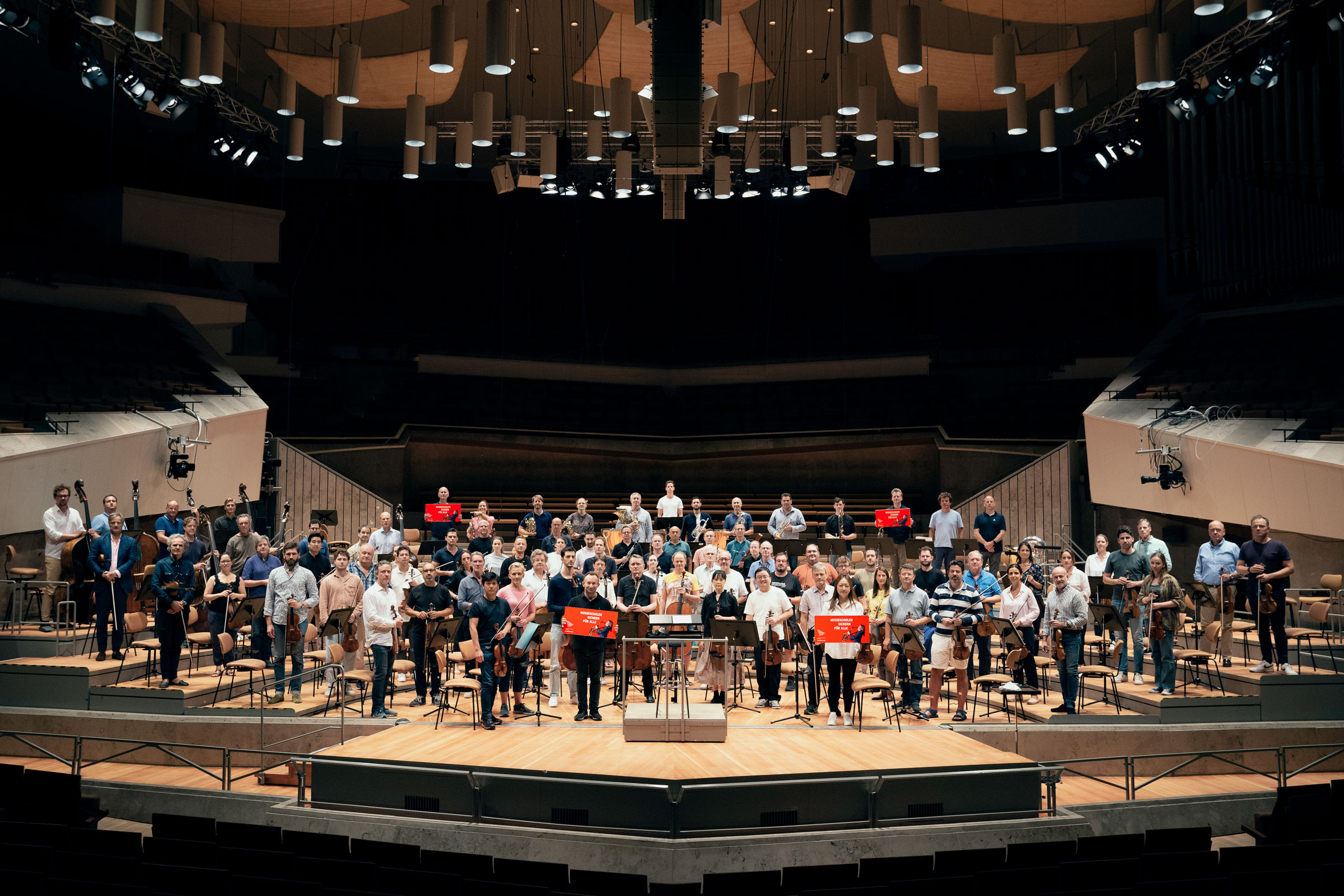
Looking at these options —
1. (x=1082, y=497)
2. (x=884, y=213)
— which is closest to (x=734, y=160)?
(x=884, y=213)

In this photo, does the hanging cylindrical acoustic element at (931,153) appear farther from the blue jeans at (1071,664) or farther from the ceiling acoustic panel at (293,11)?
the ceiling acoustic panel at (293,11)

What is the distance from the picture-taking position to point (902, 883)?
5.84 m

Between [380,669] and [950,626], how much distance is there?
5455 mm

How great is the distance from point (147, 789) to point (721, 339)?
1752cm

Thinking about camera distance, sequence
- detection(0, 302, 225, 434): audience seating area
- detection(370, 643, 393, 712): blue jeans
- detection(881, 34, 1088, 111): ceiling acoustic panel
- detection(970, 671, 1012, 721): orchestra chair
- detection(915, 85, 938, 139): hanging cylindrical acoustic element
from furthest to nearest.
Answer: detection(881, 34, 1088, 111): ceiling acoustic panel, detection(0, 302, 225, 434): audience seating area, detection(915, 85, 938, 139): hanging cylindrical acoustic element, detection(970, 671, 1012, 721): orchestra chair, detection(370, 643, 393, 712): blue jeans

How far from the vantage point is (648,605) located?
10320 millimetres

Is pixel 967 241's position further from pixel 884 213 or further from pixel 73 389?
pixel 73 389

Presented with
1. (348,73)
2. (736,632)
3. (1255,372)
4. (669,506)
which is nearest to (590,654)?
(736,632)

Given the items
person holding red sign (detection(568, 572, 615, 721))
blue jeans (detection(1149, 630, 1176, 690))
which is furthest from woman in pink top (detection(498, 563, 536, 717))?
blue jeans (detection(1149, 630, 1176, 690))

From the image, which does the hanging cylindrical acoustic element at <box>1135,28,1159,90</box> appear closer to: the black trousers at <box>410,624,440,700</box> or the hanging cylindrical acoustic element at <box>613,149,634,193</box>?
the hanging cylindrical acoustic element at <box>613,149,634,193</box>

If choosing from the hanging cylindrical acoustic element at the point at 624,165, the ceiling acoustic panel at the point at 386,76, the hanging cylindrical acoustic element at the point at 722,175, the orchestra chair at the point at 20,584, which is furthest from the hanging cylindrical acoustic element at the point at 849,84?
the orchestra chair at the point at 20,584

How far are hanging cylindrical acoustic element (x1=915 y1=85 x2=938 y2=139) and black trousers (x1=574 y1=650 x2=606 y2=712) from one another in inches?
327

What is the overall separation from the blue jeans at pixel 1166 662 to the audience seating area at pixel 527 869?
3688 mm

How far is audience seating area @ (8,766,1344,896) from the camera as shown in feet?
19.2
